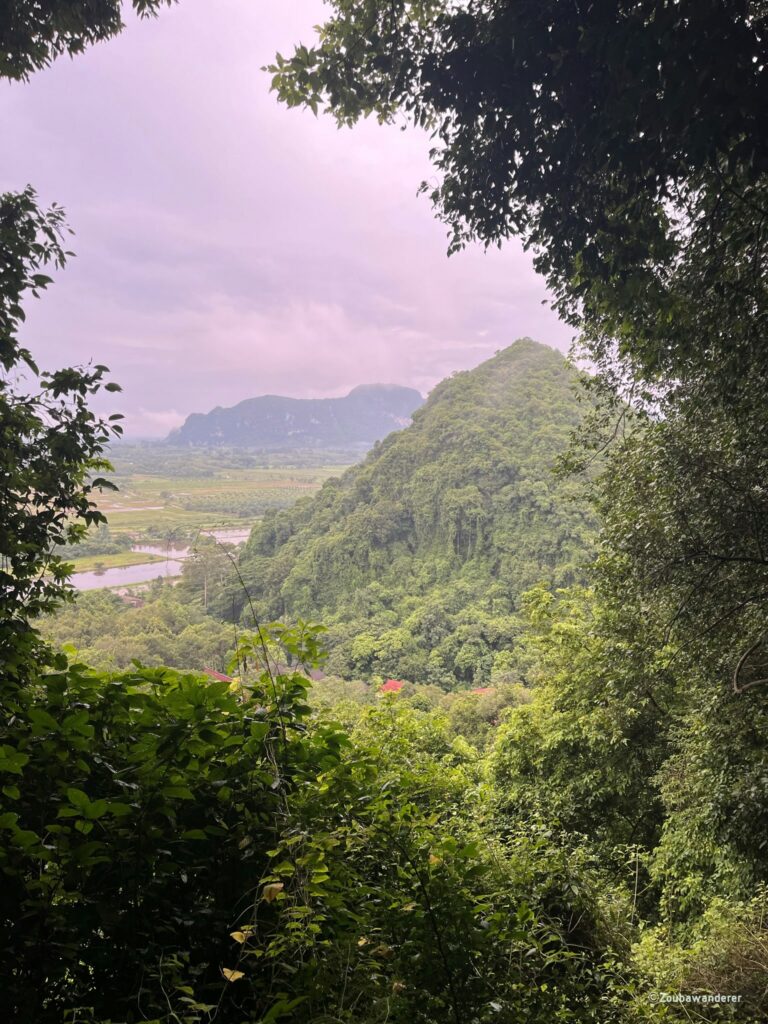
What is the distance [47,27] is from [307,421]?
499 feet

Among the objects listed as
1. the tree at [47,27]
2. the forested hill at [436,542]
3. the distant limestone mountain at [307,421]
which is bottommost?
the forested hill at [436,542]

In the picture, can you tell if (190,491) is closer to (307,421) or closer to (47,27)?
(47,27)

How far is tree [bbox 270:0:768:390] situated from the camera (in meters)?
2.50

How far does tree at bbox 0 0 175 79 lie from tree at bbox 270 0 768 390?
1156 mm

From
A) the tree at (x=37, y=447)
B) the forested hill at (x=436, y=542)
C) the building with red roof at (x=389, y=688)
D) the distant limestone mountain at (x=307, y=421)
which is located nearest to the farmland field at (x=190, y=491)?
the tree at (x=37, y=447)

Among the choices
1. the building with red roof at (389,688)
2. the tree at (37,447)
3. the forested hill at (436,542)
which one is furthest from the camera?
the forested hill at (436,542)

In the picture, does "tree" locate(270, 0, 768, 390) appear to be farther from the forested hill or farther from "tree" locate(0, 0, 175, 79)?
the forested hill

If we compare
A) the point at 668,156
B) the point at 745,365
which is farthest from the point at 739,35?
the point at 745,365

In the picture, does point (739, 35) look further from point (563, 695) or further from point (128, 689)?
point (563, 695)

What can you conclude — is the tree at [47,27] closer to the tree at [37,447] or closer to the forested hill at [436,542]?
the tree at [37,447]

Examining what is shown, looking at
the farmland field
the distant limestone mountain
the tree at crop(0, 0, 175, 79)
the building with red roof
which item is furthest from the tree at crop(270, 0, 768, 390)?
the distant limestone mountain

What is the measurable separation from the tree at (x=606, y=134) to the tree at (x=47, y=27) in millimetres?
1156

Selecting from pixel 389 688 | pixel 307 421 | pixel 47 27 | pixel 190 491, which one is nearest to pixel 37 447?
pixel 47 27

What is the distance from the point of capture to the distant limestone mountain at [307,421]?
11538 centimetres
